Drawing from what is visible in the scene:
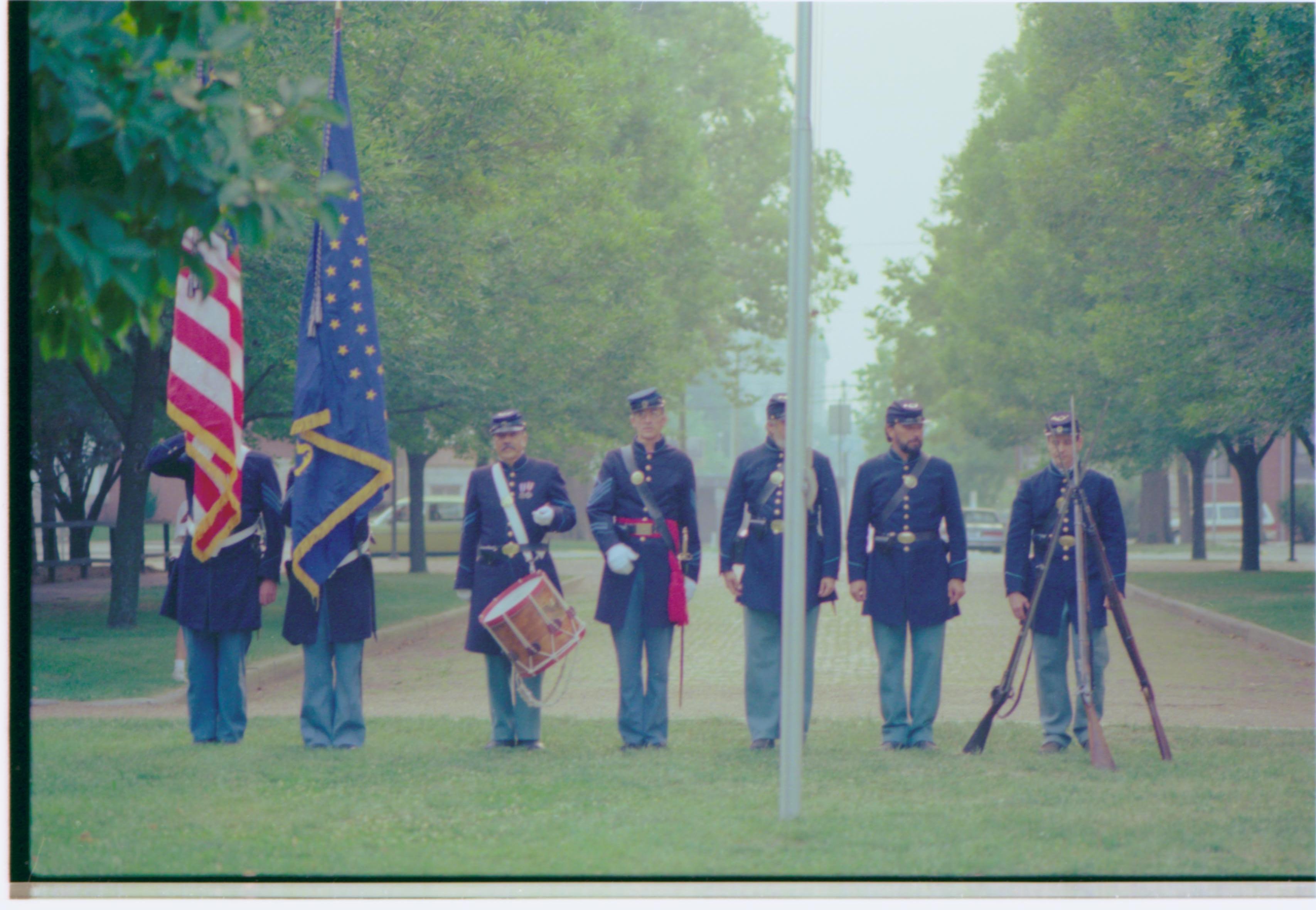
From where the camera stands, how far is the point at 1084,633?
8.29m

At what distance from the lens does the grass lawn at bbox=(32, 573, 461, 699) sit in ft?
38.2

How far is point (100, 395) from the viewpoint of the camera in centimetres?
1527

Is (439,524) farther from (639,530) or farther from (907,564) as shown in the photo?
(907,564)

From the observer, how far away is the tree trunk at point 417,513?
28625mm

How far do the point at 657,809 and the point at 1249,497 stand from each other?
78.7 ft

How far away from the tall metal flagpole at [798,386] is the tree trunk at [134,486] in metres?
10.4

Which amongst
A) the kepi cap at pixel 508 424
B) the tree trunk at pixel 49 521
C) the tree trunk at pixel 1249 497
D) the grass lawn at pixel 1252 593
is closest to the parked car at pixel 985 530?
the grass lawn at pixel 1252 593

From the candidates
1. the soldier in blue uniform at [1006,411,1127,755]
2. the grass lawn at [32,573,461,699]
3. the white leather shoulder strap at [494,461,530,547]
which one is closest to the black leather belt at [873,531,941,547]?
the soldier in blue uniform at [1006,411,1127,755]

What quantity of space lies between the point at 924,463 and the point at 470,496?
298 cm

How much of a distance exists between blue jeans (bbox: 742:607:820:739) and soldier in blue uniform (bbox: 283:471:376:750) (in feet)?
7.90

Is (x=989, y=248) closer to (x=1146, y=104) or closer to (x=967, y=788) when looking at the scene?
(x=1146, y=104)

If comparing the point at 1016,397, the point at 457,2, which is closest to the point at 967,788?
the point at 457,2

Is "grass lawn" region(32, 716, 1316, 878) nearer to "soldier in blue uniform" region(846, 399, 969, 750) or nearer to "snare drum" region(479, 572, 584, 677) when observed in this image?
"soldier in blue uniform" region(846, 399, 969, 750)

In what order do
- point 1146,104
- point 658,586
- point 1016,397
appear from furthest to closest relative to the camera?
1. point 1016,397
2. point 1146,104
3. point 658,586
